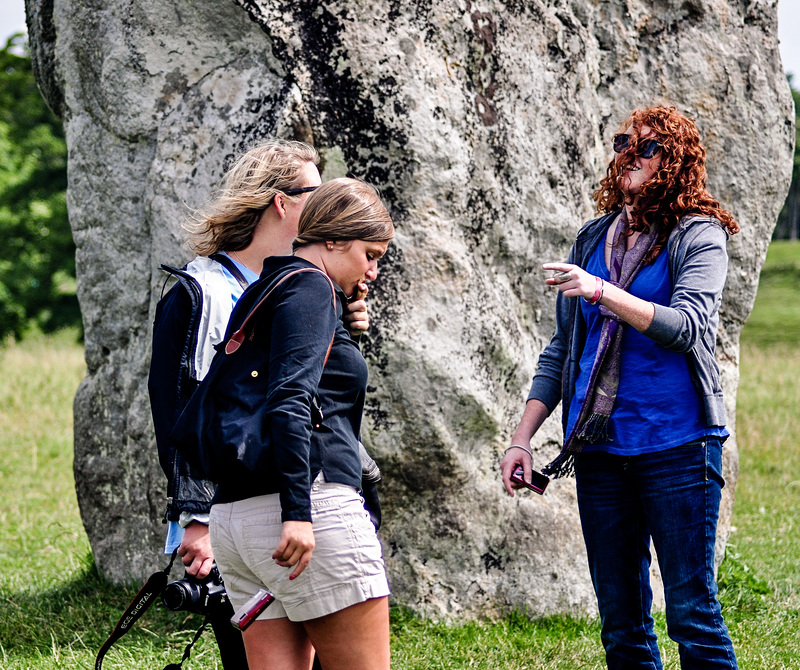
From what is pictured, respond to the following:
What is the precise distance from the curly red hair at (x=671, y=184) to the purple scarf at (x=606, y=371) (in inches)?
2.0

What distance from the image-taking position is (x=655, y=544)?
2773 millimetres

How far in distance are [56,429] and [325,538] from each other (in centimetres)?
778

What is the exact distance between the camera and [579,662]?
3885 mm

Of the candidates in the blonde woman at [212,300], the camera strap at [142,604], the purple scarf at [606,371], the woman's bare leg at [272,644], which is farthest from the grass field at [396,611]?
the woman's bare leg at [272,644]

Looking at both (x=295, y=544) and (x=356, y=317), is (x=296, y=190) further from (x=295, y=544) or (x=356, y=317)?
(x=295, y=544)

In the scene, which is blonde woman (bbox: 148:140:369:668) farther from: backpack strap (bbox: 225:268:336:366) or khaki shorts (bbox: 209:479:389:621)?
khaki shorts (bbox: 209:479:389:621)

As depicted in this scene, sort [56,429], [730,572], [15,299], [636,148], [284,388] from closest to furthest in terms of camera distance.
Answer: [284,388]
[636,148]
[730,572]
[56,429]
[15,299]

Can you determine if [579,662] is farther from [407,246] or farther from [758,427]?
[758,427]

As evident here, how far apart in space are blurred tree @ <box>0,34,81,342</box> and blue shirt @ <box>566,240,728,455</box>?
23.9 m

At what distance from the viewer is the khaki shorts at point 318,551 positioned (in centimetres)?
211

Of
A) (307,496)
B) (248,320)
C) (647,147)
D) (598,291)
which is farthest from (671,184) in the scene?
(307,496)

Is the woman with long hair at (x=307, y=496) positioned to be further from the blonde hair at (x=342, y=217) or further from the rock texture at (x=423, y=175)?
the rock texture at (x=423, y=175)

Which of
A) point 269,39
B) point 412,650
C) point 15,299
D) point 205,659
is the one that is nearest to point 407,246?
point 269,39

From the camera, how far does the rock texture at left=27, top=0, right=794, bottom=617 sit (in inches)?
160
